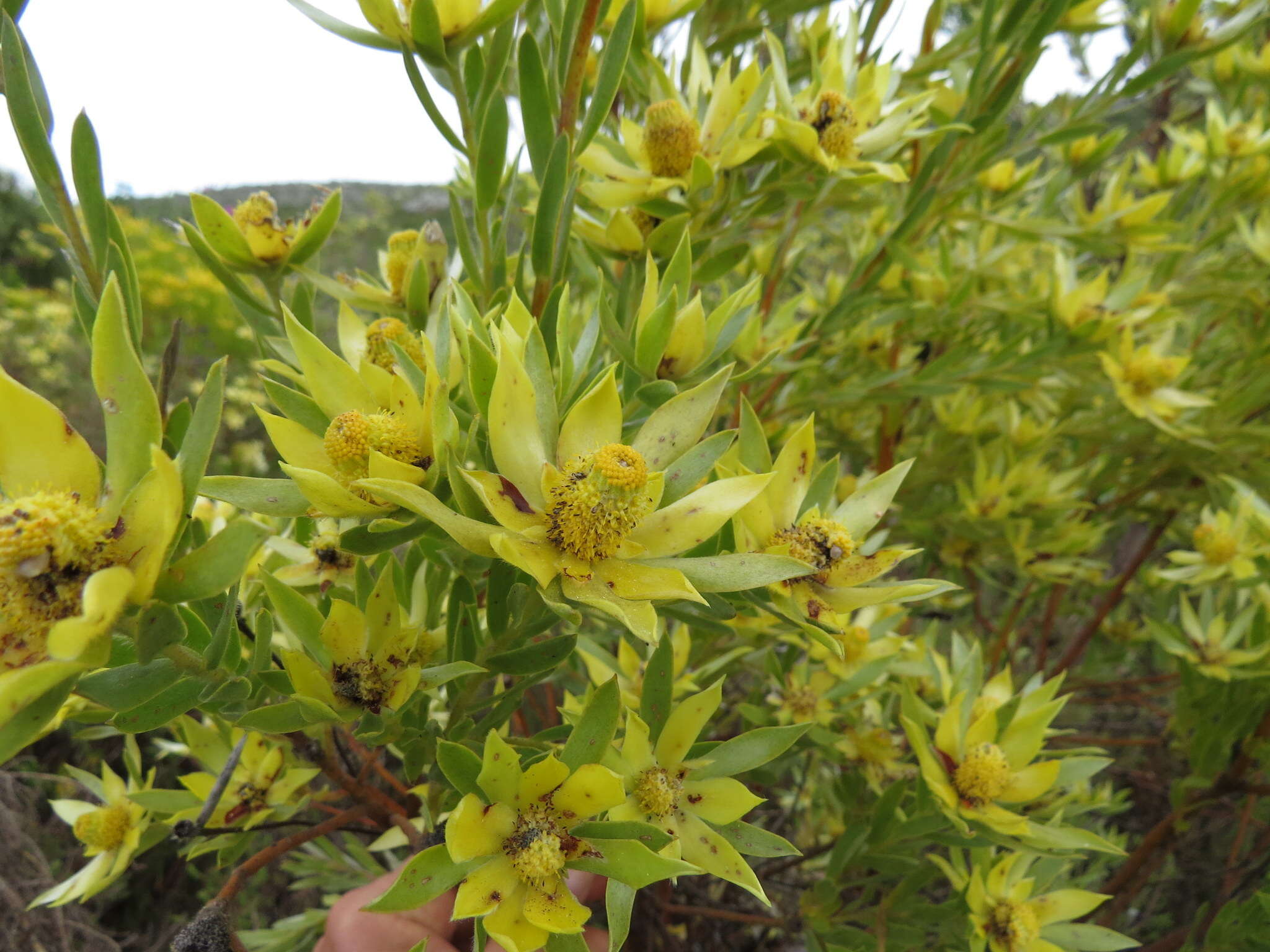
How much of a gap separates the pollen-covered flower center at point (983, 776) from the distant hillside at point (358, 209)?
14.7ft

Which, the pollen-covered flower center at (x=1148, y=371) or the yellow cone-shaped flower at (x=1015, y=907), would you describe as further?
the pollen-covered flower center at (x=1148, y=371)

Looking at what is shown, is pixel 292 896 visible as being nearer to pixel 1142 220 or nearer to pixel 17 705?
pixel 17 705

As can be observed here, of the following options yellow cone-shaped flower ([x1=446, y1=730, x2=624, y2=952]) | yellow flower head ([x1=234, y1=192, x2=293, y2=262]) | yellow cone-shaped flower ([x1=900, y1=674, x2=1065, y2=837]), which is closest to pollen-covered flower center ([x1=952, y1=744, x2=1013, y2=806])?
yellow cone-shaped flower ([x1=900, y1=674, x2=1065, y2=837])

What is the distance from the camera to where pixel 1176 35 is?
121 centimetres

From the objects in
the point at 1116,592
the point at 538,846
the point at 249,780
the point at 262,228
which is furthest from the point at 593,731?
the point at 1116,592

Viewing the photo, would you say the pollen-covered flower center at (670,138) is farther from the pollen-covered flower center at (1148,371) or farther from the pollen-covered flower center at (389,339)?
the pollen-covered flower center at (1148,371)

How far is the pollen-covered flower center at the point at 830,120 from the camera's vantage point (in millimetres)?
883

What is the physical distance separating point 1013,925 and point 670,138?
102cm

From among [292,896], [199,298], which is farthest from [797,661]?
[199,298]

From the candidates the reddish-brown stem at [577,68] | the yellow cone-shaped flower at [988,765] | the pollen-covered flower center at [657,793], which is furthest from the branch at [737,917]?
the reddish-brown stem at [577,68]

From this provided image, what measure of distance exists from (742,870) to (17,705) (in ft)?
1.77

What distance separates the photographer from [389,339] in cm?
70

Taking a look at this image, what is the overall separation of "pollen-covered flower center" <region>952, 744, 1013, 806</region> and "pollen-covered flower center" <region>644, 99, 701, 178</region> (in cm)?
76

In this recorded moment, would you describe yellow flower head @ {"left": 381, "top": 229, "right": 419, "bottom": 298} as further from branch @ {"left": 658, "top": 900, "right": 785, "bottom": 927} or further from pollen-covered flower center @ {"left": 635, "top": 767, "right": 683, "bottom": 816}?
branch @ {"left": 658, "top": 900, "right": 785, "bottom": 927}
